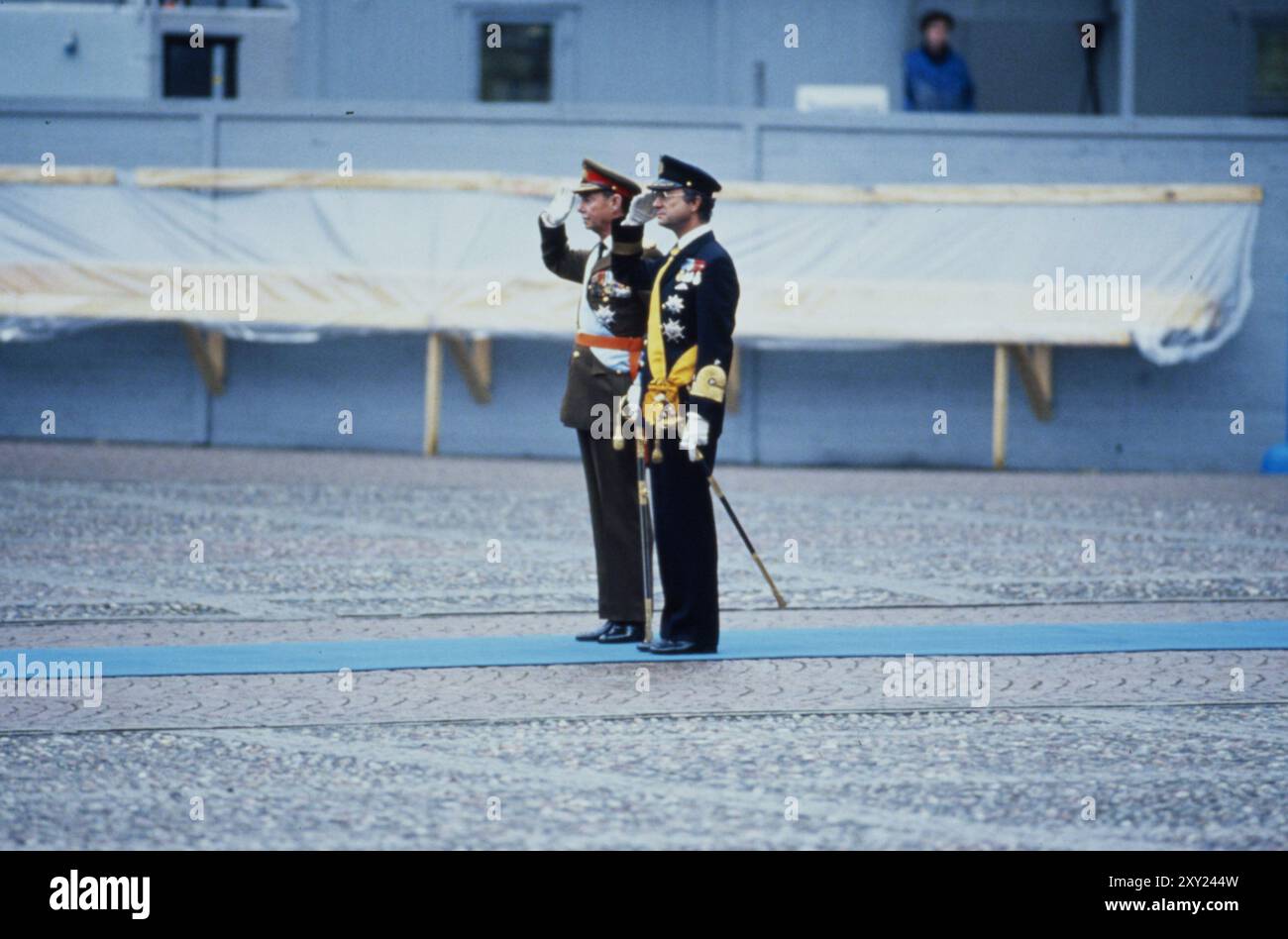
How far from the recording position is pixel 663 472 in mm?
8766

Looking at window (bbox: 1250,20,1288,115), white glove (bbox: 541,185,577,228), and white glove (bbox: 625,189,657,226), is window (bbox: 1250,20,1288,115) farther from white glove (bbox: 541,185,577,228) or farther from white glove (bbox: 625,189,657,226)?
white glove (bbox: 625,189,657,226)

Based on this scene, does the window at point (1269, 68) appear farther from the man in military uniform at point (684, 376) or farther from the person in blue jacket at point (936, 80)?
the man in military uniform at point (684, 376)

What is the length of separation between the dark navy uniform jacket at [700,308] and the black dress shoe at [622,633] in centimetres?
95

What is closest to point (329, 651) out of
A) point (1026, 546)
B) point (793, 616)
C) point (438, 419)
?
point (793, 616)

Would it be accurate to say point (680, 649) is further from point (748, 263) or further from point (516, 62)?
point (516, 62)

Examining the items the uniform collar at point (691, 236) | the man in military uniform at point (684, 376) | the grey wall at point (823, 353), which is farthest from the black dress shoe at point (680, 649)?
the grey wall at point (823, 353)

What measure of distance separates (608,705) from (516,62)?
52.1 ft

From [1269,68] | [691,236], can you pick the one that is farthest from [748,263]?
[691,236]

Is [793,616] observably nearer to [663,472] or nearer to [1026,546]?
[663,472]

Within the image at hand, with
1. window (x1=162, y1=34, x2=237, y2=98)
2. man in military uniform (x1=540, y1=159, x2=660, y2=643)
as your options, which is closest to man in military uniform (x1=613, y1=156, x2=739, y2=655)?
man in military uniform (x1=540, y1=159, x2=660, y2=643)

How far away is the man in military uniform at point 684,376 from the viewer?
852 centimetres

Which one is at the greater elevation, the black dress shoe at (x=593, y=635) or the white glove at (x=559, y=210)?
A: the white glove at (x=559, y=210)

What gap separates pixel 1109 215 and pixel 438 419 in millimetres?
5853

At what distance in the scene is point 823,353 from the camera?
18891 mm
